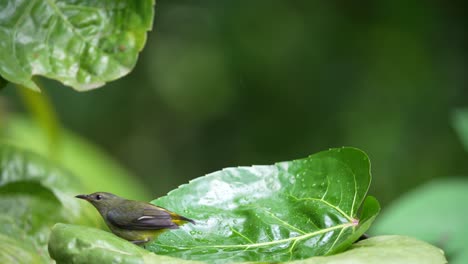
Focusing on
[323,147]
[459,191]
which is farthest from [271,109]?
[459,191]

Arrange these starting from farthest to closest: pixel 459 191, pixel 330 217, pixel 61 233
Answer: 1. pixel 459 191
2. pixel 330 217
3. pixel 61 233

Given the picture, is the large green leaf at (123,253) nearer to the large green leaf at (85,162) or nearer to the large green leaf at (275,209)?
the large green leaf at (275,209)

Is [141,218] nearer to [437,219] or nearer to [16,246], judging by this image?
[16,246]

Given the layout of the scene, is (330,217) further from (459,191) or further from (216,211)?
(459,191)

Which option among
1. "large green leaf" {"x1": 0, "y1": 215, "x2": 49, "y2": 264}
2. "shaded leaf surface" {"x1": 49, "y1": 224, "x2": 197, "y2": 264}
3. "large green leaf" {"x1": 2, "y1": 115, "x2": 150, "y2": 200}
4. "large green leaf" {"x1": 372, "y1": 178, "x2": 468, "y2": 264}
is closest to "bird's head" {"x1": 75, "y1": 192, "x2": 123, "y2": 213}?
"large green leaf" {"x1": 0, "y1": 215, "x2": 49, "y2": 264}

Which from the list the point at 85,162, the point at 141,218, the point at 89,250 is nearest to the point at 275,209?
the point at 141,218

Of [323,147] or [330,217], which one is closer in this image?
[330,217]

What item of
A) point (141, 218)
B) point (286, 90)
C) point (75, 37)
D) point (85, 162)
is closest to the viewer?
point (141, 218)

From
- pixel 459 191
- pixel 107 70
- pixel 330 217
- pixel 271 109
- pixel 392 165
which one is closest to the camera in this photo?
pixel 330 217

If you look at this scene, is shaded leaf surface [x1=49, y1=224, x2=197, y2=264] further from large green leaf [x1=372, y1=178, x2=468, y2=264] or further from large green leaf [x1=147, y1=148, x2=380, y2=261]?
→ large green leaf [x1=372, y1=178, x2=468, y2=264]
